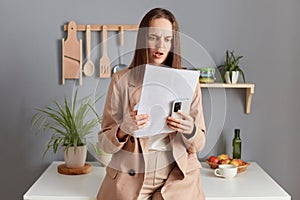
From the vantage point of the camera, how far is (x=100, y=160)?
2395 mm

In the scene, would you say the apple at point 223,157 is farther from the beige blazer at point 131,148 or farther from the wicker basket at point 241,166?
the beige blazer at point 131,148

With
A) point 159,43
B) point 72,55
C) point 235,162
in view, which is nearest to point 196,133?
point 159,43

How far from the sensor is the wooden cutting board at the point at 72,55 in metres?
2.50

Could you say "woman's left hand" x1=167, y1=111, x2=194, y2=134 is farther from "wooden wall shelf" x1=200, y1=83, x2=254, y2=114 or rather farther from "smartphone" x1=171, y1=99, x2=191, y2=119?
"wooden wall shelf" x1=200, y1=83, x2=254, y2=114

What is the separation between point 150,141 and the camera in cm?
185

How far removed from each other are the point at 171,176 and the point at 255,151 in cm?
83

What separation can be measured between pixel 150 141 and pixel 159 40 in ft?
1.20

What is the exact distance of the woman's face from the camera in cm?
175

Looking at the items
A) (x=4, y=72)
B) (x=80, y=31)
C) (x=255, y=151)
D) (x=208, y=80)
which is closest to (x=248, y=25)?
(x=208, y=80)

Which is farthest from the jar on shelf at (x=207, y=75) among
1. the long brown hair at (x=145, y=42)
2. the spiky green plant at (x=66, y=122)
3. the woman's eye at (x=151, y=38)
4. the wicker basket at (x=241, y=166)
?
the woman's eye at (x=151, y=38)

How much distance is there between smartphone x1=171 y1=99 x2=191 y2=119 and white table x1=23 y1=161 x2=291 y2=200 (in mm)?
447

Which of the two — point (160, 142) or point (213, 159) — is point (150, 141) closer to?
point (160, 142)

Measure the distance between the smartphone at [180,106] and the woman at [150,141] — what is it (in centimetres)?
2

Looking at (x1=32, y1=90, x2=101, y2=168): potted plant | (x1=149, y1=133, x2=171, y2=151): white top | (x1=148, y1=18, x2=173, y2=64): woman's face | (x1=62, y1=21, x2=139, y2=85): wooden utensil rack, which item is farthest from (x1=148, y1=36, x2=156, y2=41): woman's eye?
(x1=62, y1=21, x2=139, y2=85): wooden utensil rack
